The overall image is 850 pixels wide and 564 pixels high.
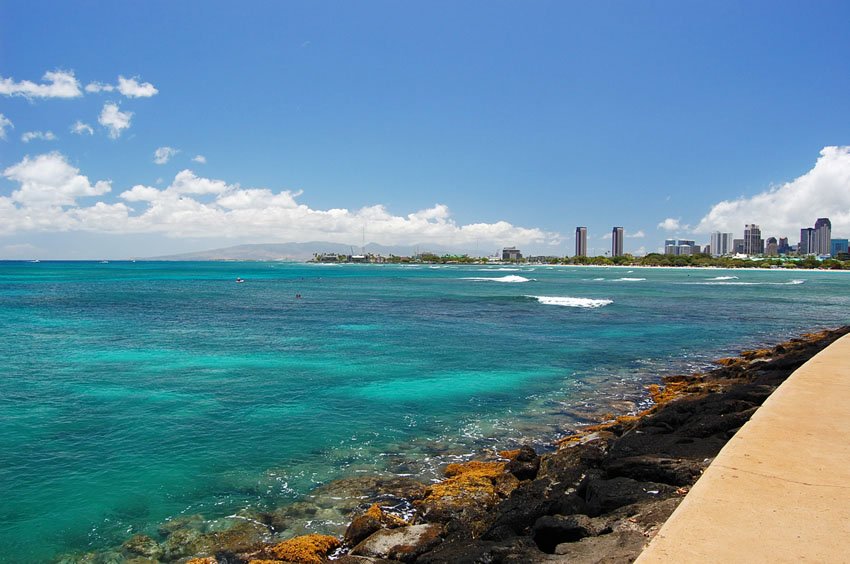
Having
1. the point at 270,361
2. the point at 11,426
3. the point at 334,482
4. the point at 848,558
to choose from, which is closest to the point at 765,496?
the point at 848,558

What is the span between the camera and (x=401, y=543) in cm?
648

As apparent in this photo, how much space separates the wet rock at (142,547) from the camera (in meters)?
7.05

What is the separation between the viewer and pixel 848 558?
409 cm

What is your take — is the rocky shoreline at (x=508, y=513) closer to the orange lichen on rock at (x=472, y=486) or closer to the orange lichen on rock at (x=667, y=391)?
the orange lichen on rock at (x=472, y=486)

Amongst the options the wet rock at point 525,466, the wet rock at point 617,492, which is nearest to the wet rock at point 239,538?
the wet rock at point 525,466

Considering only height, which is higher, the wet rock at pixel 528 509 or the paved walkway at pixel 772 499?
the paved walkway at pixel 772 499

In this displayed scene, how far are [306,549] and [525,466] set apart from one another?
3916 millimetres

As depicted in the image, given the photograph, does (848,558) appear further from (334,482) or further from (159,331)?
(159,331)

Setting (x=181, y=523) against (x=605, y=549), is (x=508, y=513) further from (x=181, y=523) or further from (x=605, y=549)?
(x=181, y=523)

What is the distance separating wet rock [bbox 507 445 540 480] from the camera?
890cm

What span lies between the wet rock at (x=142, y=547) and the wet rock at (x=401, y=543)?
278 centimetres

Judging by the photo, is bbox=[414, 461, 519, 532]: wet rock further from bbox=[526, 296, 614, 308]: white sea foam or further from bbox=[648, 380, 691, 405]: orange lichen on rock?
bbox=[526, 296, 614, 308]: white sea foam

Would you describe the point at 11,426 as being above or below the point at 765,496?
below

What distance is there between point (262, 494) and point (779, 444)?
7.71m
